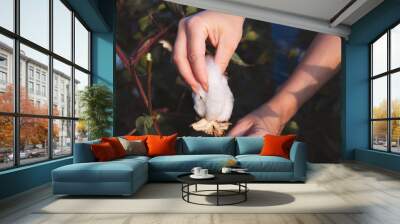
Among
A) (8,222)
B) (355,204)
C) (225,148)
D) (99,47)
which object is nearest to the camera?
(8,222)

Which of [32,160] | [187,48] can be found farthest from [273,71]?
[32,160]

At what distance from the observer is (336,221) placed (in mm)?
3719

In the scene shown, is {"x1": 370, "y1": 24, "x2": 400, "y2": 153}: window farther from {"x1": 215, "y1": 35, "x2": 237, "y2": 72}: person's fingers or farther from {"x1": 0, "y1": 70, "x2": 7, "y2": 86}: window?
{"x1": 0, "y1": 70, "x2": 7, "y2": 86}: window

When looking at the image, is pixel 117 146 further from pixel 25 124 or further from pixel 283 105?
pixel 283 105

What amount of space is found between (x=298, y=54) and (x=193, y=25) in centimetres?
267

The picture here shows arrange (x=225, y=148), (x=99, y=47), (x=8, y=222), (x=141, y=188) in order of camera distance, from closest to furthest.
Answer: (x=8, y=222) < (x=141, y=188) < (x=225, y=148) < (x=99, y=47)

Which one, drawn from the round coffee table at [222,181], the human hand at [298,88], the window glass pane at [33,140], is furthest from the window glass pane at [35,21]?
the human hand at [298,88]

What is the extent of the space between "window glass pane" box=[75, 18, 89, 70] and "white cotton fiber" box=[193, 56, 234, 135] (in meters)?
2.67

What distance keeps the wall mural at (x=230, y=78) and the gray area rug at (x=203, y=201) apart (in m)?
4.01

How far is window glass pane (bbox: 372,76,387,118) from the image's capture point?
28.6ft

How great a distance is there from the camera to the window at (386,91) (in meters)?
8.12

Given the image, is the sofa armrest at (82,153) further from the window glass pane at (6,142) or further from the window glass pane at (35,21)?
the window glass pane at (35,21)

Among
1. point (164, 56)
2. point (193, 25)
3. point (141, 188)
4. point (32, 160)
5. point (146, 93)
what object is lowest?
point (141, 188)

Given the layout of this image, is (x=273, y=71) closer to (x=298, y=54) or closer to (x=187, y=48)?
(x=298, y=54)
